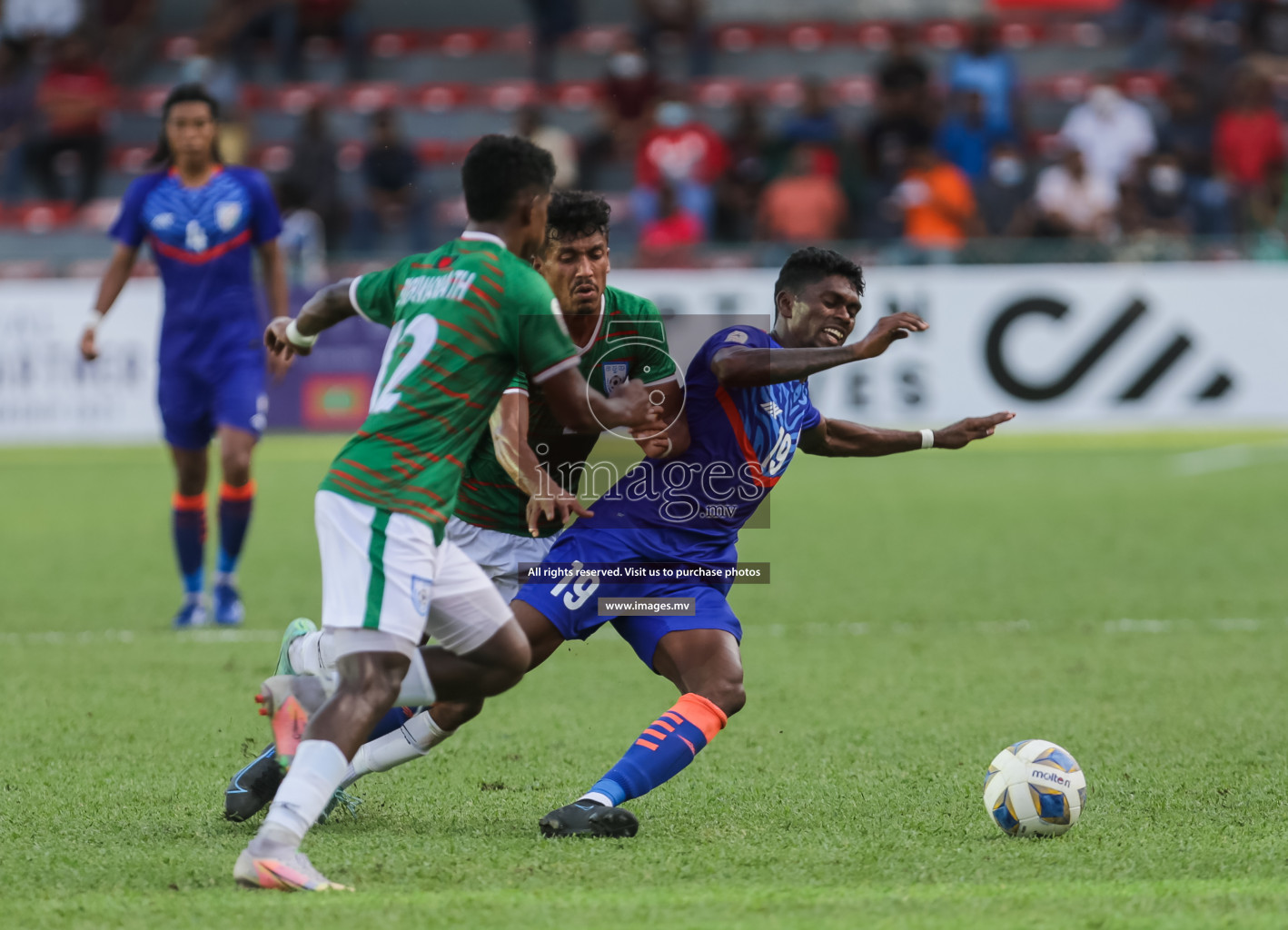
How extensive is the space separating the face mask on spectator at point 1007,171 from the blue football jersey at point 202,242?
36.4 feet

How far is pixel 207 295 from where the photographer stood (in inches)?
343

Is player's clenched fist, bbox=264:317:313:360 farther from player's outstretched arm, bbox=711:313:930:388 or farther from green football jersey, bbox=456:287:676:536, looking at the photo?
player's outstretched arm, bbox=711:313:930:388

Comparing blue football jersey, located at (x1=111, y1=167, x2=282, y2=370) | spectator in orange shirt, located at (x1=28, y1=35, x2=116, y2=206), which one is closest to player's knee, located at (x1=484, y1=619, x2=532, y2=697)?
blue football jersey, located at (x1=111, y1=167, x2=282, y2=370)

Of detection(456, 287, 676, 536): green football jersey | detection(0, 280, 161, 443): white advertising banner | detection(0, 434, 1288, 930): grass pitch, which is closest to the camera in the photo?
detection(0, 434, 1288, 930): grass pitch

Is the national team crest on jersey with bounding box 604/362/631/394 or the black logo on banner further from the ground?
the black logo on banner

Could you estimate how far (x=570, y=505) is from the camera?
4.76 m

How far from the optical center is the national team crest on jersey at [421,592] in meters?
4.18

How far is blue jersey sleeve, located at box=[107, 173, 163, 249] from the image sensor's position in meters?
8.66

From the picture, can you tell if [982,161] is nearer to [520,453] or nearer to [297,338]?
[520,453]

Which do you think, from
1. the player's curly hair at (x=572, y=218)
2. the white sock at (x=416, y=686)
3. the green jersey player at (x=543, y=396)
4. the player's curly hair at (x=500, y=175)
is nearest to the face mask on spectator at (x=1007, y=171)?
the green jersey player at (x=543, y=396)

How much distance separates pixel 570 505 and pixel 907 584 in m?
5.51

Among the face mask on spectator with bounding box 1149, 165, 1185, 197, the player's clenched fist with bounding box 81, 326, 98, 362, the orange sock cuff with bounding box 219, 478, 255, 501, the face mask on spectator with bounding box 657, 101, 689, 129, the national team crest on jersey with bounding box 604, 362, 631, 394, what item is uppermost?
the face mask on spectator with bounding box 657, 101, 689, 129

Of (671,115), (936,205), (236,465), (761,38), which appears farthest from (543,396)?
(761,38)

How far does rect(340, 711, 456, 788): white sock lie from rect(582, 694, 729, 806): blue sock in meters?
0.54
